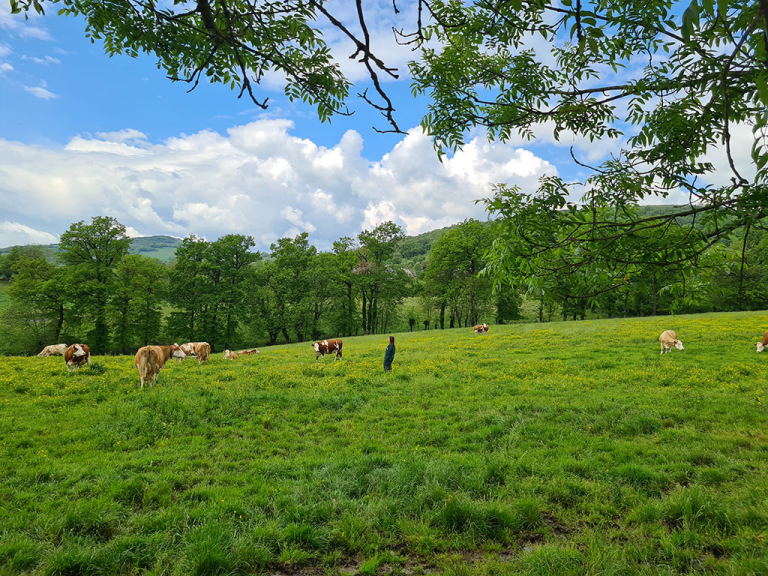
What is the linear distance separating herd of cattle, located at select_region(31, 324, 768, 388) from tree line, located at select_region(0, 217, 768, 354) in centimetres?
789

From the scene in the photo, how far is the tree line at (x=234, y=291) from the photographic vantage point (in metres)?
35.4

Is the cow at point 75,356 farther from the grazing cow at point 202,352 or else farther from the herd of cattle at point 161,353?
the grazing cow at point 202,352

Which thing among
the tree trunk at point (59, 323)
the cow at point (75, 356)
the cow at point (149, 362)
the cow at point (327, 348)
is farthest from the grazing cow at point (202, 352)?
the tree trunk at point (59, 323)

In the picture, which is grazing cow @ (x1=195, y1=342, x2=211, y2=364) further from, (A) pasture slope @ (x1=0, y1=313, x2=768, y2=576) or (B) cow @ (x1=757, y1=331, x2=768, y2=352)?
(B) cow @ (x1=757, y1=331, x2=768, y2=352)

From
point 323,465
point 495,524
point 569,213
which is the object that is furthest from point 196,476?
point 569,213

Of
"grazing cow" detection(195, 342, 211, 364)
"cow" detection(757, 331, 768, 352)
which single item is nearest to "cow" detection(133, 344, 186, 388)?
"grazing cow" detection(195, 342, 211, 364)

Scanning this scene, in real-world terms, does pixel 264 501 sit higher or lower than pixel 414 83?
lower

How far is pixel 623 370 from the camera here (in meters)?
Answer: 13.7

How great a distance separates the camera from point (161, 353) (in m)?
11.9

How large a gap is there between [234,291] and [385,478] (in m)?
38.5

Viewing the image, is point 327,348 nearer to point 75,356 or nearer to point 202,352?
point 202,352

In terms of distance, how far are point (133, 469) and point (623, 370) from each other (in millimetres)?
15511

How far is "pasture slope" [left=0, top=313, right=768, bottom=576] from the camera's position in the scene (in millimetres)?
4078

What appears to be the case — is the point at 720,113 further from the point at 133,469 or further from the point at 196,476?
the point at 133,469
